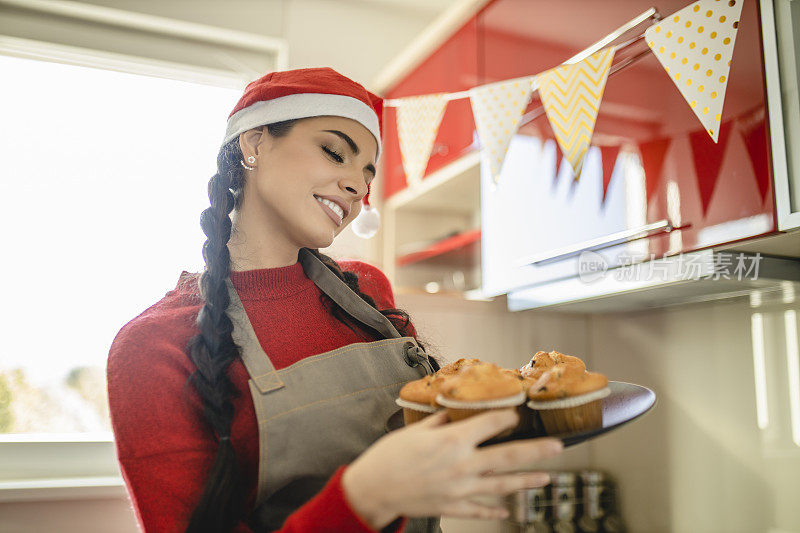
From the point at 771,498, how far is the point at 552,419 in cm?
93

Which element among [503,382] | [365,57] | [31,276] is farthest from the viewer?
[365,57]

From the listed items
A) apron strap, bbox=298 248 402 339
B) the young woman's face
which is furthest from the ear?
apron strap, bbox=298 248 402 339

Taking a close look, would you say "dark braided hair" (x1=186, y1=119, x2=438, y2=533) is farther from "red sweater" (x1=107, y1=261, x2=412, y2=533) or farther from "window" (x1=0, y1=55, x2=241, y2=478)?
"window" (x1=0, y1=55, x2=241, y2=478)

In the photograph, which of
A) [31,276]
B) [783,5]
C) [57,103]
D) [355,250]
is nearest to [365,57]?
[355,250]

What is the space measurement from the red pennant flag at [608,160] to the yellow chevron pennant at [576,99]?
0.06 metres

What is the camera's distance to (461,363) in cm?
98

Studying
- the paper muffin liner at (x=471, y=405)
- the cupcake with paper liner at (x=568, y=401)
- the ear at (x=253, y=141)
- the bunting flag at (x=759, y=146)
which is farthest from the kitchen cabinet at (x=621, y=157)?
the ear at (x=253, y=141)

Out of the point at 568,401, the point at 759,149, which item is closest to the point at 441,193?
the point at 759,149

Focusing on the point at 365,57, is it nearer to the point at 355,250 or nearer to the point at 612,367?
the point at 355,250

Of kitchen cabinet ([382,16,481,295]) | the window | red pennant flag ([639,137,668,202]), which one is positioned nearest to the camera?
red pennant flag ([639,137,668,202])

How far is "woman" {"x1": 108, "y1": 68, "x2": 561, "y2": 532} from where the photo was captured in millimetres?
644

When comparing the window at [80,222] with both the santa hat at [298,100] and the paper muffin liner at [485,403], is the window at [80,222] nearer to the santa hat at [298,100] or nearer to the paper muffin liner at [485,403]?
the santa hat at [298,100]

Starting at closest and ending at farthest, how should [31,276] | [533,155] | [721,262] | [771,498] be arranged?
[721,262] < [771,498] < [533,155] < [31,276]

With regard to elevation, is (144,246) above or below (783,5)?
below
